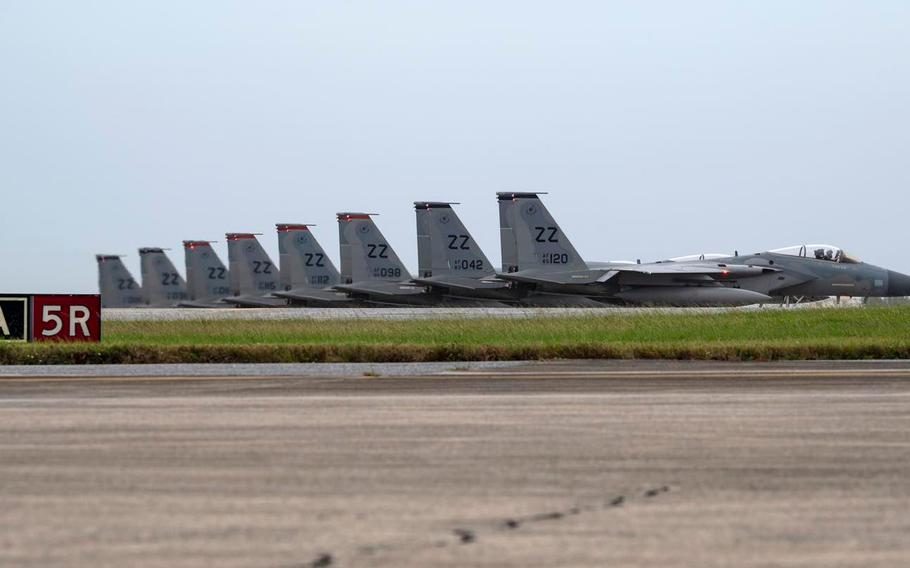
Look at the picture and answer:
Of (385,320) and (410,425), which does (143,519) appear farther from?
(385,320)

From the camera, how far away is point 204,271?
81.1m

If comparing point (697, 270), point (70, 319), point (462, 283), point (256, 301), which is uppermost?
point (70, 319)

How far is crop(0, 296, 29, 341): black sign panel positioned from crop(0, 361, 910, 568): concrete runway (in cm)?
1074

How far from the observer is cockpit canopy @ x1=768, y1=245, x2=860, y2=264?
176 ft

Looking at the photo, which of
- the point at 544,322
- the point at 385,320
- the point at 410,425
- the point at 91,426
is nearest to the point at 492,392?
the point at 410,425

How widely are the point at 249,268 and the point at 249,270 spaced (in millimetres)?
134

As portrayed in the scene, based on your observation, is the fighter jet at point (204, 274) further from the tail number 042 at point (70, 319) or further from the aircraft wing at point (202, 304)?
the tail number 042 at point (70, 319)

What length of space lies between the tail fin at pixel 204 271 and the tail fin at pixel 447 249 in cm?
2388

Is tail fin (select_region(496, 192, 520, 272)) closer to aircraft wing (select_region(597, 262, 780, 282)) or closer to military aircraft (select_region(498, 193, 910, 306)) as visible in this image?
military aircraft (select_region(498, 193, 910, 306))

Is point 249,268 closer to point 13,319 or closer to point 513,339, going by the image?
point 513,339

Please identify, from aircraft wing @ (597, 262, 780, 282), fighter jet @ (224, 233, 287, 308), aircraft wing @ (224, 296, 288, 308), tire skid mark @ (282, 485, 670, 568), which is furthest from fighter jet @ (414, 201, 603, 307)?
tire skid mark @ (282, 485, 670, 568)

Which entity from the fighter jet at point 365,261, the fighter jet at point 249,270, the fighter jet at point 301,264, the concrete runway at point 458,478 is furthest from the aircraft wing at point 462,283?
the concrete runway at point 458,478

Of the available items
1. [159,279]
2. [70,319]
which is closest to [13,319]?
[70,319]

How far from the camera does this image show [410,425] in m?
12.0
